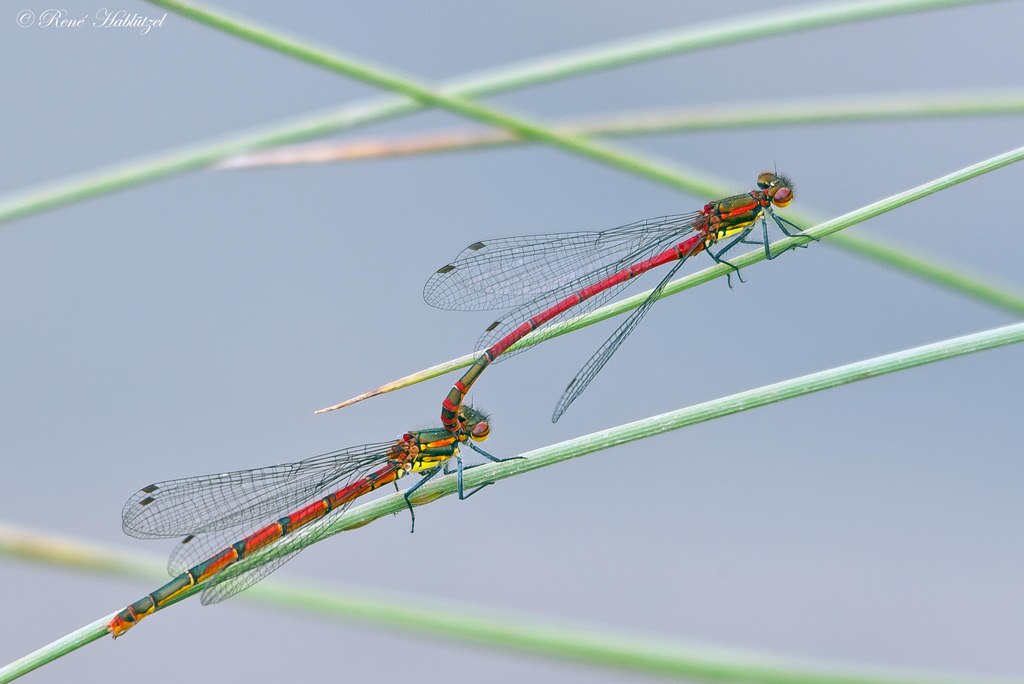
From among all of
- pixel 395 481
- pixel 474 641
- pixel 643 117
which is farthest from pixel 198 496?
pixel 643 117

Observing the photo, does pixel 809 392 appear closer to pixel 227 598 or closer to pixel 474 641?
pixel 474 641

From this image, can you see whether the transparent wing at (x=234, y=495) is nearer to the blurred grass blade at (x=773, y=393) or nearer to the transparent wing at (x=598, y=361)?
the transparent wing at (x=598, y=361)

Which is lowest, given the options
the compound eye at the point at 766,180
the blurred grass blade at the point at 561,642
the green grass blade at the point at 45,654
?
the blurred grass blade at the point at 561,642

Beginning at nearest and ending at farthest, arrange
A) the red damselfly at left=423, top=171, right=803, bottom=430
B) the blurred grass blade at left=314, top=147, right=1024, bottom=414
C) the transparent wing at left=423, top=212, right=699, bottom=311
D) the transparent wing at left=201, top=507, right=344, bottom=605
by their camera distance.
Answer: the blurred grass blade at left=314, top=147, right=1024, bottom=414, the transparent wing at left=201, top=507, right=344, bottom=605, the red damselfly at left=423, top=171, right=803, bottom=430, the transparent wing at left=423, top=212, right=699, bottom=311

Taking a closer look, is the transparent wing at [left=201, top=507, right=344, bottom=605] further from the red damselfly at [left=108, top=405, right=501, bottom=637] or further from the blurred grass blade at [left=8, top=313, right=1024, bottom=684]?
the blurred grass blade at [left=8, top=313, right=1024, bottom=684]

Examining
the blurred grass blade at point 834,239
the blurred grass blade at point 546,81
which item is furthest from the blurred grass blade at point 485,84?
the blurred grass blade at point 834,239

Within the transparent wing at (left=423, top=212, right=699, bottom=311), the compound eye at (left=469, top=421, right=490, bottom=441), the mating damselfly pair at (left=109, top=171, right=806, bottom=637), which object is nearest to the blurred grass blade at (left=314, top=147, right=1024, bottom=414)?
the mating damselfly pair at (left=109, top=171, right=806, bottom=637)

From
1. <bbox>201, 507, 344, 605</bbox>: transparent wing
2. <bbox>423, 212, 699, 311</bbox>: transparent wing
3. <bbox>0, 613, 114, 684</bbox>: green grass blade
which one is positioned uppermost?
<bbox>423, 212, 699, 311</bbox>: transparent wing
